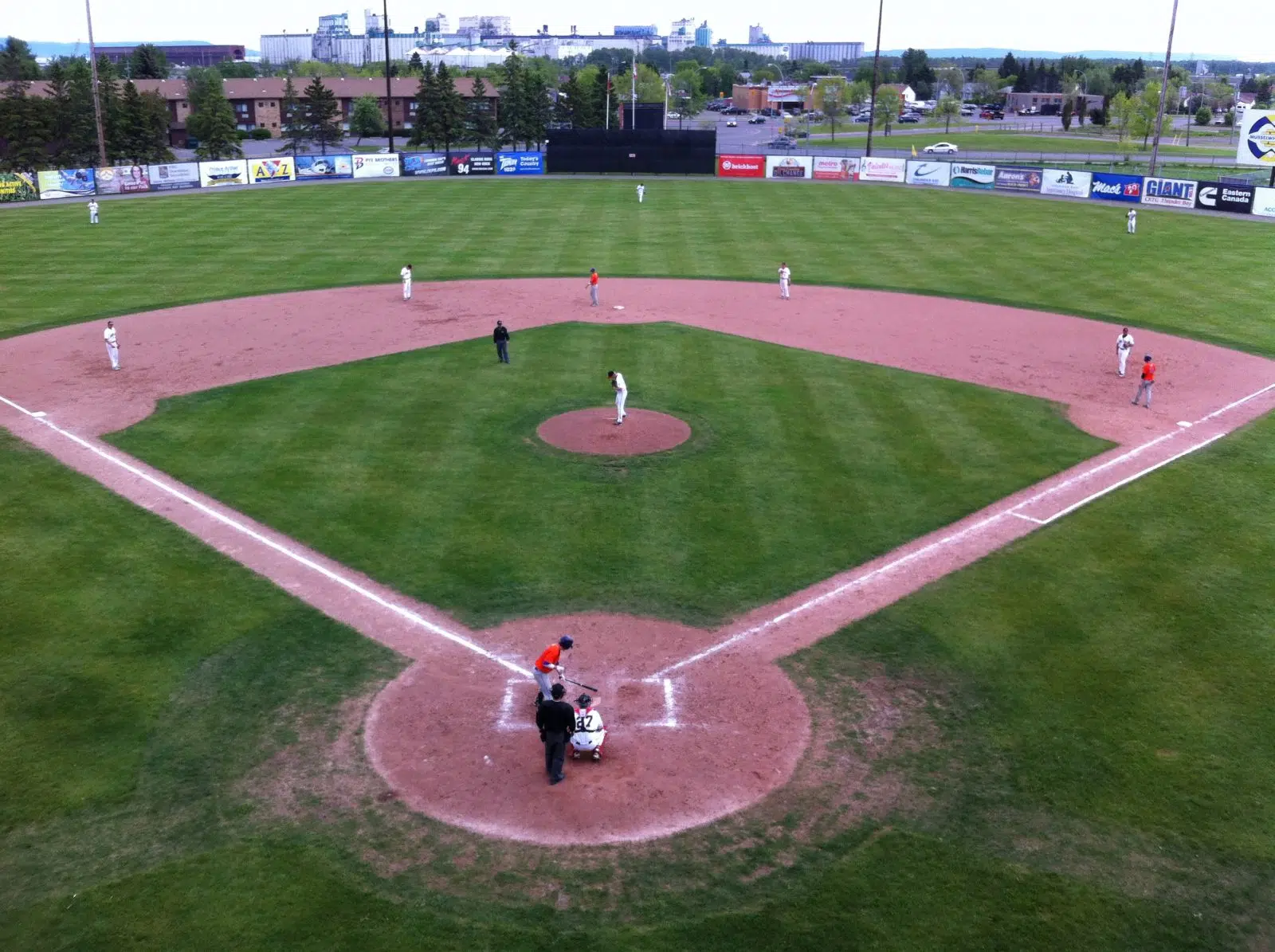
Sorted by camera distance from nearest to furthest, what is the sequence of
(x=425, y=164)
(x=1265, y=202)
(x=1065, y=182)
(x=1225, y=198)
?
(x=1265, y=202), (x=1225, y=198), (x=1065, y=182), (x=425, y=164)

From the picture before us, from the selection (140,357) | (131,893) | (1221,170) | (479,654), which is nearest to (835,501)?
(479,654)

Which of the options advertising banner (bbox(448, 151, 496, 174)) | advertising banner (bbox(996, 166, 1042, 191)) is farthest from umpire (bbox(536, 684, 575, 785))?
advertising banner (bbox(448, 151, 496, 174))

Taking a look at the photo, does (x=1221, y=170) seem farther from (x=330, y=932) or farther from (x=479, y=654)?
(x=330, y=932)

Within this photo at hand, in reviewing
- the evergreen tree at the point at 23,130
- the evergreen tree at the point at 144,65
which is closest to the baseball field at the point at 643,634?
the evergreen tree at the point at 23,130

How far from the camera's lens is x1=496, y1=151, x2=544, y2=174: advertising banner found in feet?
271

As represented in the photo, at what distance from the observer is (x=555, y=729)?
13.3 meters

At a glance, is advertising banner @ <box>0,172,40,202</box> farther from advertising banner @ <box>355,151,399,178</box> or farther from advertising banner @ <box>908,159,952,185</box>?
advertising banner @ <box>908,159,952,185</box>

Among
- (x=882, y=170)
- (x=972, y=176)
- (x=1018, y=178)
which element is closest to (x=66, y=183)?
(x=882, y=170)

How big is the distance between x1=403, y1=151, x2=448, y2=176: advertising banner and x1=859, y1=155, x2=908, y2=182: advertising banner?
32761 millimetres

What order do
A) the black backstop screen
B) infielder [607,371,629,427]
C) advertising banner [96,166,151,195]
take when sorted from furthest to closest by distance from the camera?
the black backstop screen, advertising banner [96,166,151,195], infielder [607,371,629,427]

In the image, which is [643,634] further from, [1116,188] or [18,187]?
[18,187]

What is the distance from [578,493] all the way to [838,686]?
28.3 feet

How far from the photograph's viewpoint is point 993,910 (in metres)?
11.3

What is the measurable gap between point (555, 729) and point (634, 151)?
73.9 m
